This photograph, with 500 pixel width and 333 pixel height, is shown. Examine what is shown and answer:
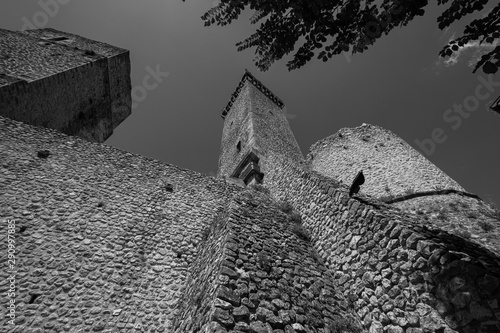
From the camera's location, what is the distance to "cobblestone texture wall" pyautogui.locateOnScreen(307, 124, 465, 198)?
9086mm

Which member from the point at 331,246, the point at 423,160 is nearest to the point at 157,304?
the point at 331,246

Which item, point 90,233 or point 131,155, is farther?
point 131,155

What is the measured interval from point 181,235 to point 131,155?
3548mm

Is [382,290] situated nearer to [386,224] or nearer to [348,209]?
[386,224]

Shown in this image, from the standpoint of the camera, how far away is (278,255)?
14.6ft

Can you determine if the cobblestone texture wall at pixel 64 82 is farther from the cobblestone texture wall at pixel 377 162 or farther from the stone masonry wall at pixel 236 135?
the cobblestone texture wall at pixel 377 162

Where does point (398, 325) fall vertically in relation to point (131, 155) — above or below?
above

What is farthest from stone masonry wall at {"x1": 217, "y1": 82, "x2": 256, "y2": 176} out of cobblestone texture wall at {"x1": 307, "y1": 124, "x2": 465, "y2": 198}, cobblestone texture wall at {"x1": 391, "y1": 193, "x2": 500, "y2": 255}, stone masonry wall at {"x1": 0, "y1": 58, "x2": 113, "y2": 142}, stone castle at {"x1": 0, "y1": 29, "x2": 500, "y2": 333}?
cobblestone texture wall at {"x1": 391, "y1": 193, "x2": 500, "y2": 255}

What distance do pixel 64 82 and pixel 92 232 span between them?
7407mm

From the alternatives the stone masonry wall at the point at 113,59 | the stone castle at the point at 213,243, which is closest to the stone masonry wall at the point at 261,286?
the stone castle at the point at 213,243

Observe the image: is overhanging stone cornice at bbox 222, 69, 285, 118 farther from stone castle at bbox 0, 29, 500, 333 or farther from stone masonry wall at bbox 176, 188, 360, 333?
stone masonry wall at bbox 176, 188, 360, 333

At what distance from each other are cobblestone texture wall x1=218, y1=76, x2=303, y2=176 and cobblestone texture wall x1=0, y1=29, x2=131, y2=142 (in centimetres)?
655

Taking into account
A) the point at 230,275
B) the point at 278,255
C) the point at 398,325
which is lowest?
the point at 230,275

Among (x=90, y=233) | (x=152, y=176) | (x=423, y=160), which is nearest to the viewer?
(x=90, y=233)
